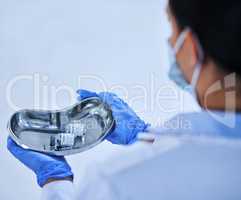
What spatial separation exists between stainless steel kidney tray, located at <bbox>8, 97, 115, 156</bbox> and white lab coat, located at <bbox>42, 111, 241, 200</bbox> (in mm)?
487

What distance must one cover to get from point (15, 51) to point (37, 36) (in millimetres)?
99

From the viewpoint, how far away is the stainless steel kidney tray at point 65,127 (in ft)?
3.30

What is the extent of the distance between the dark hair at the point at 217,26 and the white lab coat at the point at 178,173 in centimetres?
12

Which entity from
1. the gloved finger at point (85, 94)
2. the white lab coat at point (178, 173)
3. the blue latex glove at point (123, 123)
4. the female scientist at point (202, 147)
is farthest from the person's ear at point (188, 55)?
the gloved finger at point (85, 94)

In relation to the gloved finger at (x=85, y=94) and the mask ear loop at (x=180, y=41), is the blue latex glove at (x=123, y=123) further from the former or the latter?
the mask ear loop at (x=180, y=41)

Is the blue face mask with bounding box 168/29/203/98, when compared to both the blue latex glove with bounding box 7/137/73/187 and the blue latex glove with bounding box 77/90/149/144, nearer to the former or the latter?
the blue latex glove with bounding box 77/90/149/144

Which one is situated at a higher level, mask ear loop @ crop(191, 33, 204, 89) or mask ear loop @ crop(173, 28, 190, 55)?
mask ear loop @ crop(173, 28, 190, 55)

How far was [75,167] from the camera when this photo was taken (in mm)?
1000

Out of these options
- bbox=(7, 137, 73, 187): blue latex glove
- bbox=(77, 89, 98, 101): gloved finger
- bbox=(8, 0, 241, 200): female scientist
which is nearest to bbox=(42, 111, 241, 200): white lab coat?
bbox=(8, 0, 241, 200): female scientist

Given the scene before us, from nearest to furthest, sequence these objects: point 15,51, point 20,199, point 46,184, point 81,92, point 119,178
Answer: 1. point 119,178
2. point 46,184
3. point 20,199
4. point 81,92
5. point 15,51

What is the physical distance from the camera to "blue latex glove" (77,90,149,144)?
997mm

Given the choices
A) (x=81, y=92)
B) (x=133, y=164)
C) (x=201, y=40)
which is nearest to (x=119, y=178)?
(x=133, y=164)

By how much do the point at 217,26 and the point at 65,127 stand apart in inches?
26.8

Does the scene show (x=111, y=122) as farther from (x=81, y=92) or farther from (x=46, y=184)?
(x=46, y=184)
